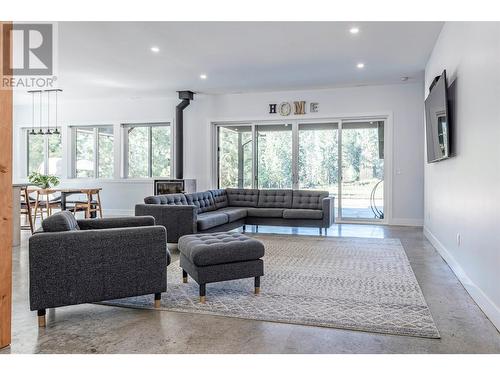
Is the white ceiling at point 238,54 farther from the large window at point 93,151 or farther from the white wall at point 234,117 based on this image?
the large window at point 93,151

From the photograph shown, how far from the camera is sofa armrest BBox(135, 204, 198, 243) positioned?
5.06 m

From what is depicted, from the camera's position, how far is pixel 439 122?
173 inches

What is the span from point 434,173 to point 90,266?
4.83m

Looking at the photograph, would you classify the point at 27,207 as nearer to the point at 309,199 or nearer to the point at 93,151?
the point at 93,151

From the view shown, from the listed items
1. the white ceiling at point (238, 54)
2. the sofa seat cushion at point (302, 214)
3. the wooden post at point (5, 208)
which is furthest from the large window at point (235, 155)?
the wooden post at point (5, 208)

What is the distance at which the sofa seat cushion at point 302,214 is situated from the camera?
6289 millimetres

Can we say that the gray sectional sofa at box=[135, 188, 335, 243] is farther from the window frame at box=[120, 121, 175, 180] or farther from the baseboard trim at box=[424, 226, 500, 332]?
the window frame at box=[120, 121, 175, 180]

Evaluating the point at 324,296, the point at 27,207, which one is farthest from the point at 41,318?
the point at 27,207

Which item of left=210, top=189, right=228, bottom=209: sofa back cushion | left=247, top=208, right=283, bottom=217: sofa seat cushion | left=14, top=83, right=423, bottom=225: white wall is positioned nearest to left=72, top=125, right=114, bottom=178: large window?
left=14, top=83, right=423, bottom=225: white wall

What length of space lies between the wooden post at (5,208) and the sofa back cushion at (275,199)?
16.4 feet

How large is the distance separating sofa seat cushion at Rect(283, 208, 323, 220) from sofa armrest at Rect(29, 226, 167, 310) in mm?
3749

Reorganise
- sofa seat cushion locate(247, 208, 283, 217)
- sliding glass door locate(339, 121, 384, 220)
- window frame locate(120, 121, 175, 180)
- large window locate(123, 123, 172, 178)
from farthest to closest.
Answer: large window locate(123, 123, 172, 178)
window frame locate(120, 121, 175, 180)
sliding glass door locate(339, 121, 384, 220)
sofa seat cushion locate(247, 208, 283, 217)

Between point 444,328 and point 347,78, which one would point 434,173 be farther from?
point 444,328
